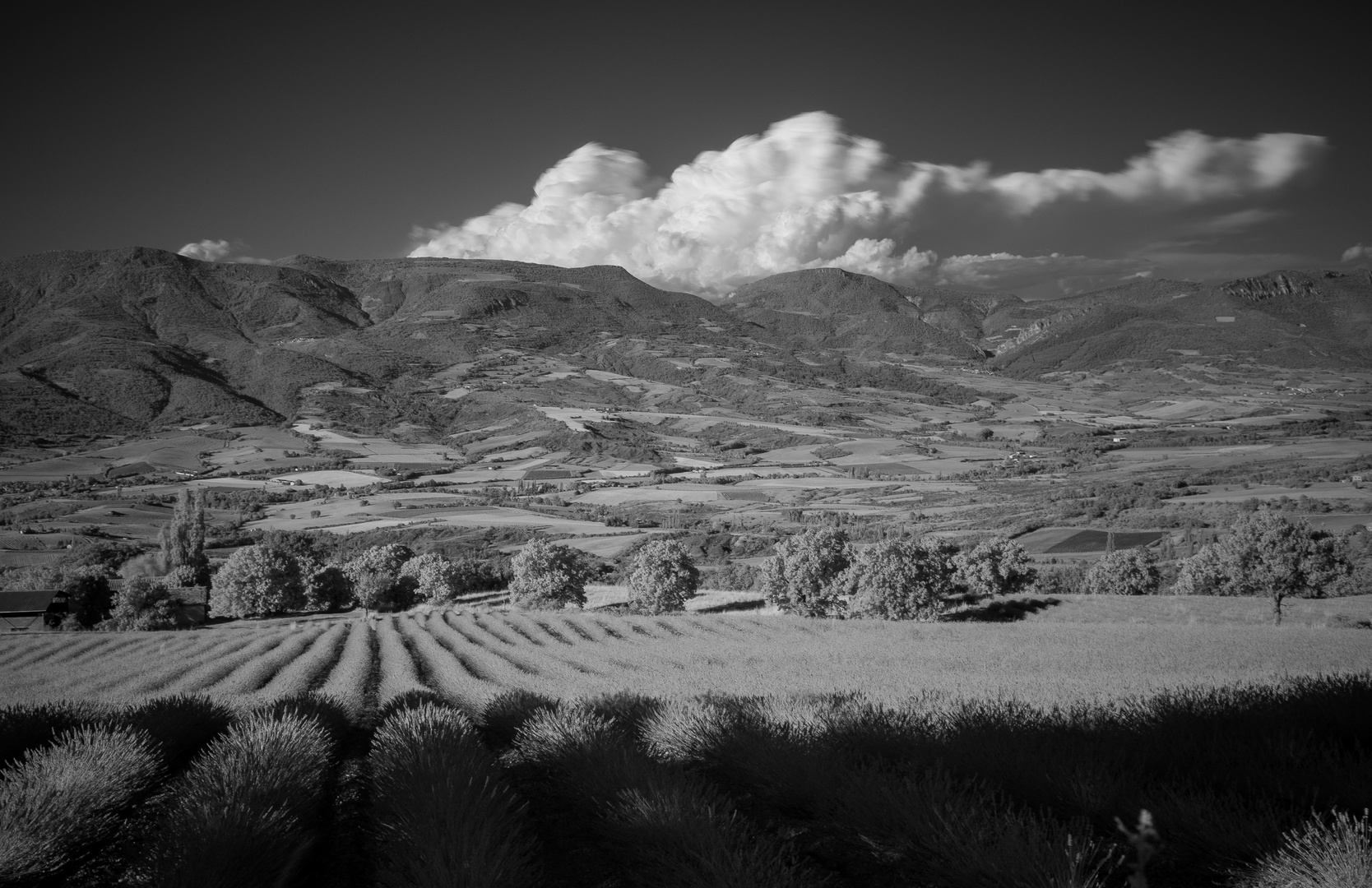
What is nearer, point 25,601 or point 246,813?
point 246,813

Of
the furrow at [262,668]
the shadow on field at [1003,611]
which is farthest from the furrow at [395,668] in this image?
the shadow on field at [1003,611]

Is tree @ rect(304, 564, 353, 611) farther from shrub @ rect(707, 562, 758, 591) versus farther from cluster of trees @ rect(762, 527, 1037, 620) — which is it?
cluster of trees @ rect(762, 527, 1037, 620)

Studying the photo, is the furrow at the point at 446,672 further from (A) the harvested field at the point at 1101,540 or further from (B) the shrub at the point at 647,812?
(A) the harvested field at the point at 1101,540

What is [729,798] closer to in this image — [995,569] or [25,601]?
[995,569]

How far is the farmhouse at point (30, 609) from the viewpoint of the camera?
5994 cm

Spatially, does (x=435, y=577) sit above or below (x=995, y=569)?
below

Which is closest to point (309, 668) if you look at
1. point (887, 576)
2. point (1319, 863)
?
point (1319, 863)

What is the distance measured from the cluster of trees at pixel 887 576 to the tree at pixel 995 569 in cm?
7

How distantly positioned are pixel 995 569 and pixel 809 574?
17645 millimetres

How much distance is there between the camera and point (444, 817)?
6.60 m

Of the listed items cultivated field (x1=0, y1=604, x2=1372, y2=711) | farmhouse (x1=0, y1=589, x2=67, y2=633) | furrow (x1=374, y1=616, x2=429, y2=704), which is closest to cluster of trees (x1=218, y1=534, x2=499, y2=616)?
farmhouse (x1=0, y1=589, x2=67, y2=633)

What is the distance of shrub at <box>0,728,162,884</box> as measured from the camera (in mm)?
6105

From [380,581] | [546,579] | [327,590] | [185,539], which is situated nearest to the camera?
[546,579]

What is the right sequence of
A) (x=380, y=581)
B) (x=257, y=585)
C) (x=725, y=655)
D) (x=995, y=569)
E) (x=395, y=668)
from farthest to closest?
(x=380, y=581) → (x=257, y=585) → (x=995, y=569) → (x=725, y=655) → (x=395, y=668)
